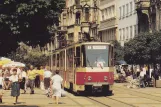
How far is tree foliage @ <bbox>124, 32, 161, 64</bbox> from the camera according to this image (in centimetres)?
5331

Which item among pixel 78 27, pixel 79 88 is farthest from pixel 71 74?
pixel 78 27

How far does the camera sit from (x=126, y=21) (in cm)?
8588

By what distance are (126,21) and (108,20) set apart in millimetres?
9233

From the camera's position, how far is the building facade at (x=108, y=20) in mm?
92238

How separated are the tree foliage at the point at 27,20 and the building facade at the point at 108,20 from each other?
71.8 m

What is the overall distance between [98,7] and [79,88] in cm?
6638

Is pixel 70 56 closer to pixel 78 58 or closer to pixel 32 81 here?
pixel 78 58

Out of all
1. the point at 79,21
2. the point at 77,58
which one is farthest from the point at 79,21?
the point at 77,58

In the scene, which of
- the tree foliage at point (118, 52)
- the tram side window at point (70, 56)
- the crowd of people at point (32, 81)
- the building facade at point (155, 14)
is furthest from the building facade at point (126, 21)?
the tram side window at point (70, 56)

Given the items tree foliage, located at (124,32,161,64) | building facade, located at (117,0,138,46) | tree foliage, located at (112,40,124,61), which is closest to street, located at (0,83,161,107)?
tree foliage, located at (124,32,161,64)

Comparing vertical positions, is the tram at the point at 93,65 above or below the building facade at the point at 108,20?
below

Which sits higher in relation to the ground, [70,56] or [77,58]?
[70,56]

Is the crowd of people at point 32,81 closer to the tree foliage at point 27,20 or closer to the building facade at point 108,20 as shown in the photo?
the tree foliage at point 27,20

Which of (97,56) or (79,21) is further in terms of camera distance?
(79,21)
